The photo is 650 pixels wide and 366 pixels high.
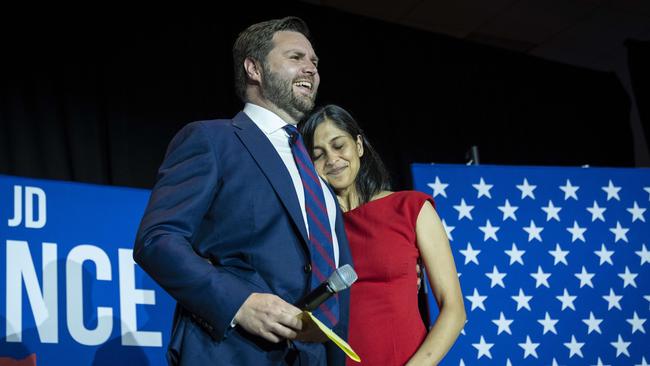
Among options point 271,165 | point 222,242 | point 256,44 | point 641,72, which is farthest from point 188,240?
point 641,72

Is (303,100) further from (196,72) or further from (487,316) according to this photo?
(196,72)

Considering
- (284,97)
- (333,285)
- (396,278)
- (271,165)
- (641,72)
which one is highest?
(641,72)

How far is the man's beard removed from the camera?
1.61 m

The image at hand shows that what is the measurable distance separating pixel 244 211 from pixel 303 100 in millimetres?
378

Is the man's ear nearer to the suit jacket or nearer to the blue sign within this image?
the suit jacket

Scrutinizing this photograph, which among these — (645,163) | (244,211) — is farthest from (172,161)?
(645,163)

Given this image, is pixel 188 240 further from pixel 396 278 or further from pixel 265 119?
pixel 396 278

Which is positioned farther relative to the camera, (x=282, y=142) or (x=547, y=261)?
(x=547, y=261)

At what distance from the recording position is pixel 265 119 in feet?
5.12

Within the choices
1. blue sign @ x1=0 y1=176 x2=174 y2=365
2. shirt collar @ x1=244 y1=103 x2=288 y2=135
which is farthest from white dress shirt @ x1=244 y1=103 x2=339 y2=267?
blue sign @ x1=0 y1=176 x2=174 y2=365

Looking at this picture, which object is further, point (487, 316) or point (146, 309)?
point (487, 316)

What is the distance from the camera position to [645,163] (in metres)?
6.10

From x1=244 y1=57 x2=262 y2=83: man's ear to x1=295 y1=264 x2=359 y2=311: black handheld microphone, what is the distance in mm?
663

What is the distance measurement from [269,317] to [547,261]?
1811 millimetres
